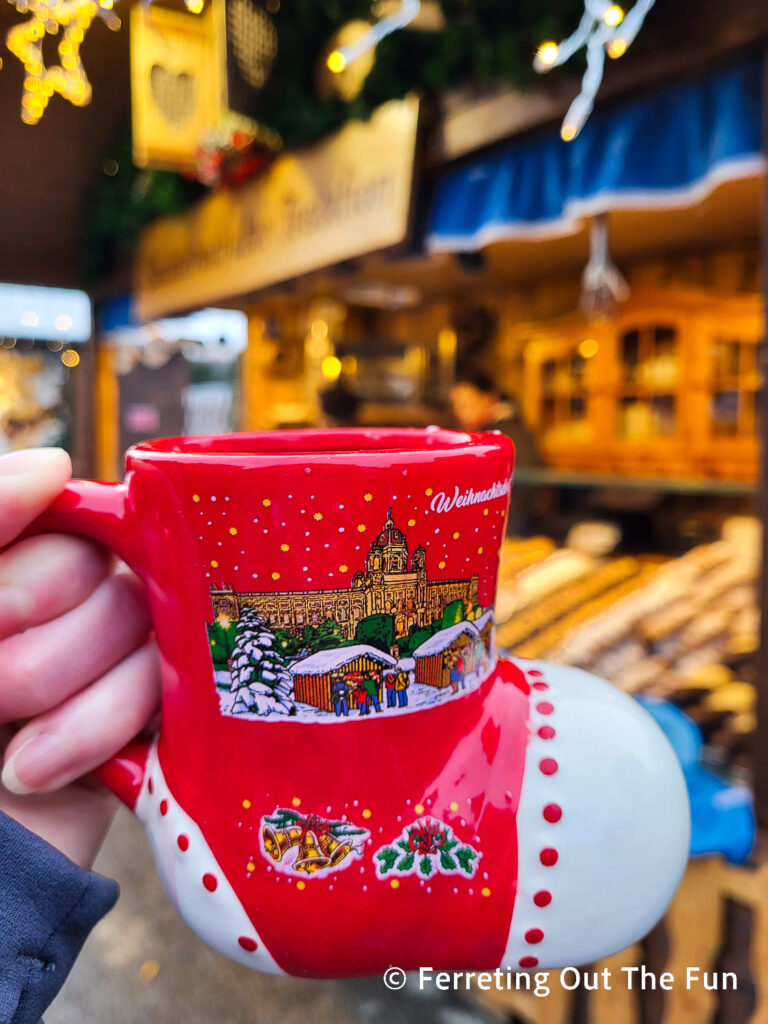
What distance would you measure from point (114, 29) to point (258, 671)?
112 centimetres

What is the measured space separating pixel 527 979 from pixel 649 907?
1.03 meters

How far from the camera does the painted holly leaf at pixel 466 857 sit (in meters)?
0.36

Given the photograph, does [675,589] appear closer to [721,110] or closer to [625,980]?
[625,980]

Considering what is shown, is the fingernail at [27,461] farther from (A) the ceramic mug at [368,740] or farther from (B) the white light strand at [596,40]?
(B) the white light strand at [596,40]

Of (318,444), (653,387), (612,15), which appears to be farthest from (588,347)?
(318,444)

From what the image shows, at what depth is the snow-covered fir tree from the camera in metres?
0.34

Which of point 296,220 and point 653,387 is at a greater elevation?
point 296,220

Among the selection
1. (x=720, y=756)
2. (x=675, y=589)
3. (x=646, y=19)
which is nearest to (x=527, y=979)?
(x=720, y=756)

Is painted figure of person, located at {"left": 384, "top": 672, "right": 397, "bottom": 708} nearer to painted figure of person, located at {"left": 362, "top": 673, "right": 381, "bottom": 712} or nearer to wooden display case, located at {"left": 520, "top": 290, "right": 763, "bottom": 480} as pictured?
painted figure of person, located at {"left": 362, "top": 673, "right": 381, "bottom": 712}

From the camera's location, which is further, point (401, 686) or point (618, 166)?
point (618, 166)

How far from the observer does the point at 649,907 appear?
0.36m

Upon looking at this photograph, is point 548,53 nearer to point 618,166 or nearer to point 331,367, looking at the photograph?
point 618,166

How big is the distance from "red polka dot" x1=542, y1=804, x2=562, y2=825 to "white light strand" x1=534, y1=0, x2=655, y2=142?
44.0 inches

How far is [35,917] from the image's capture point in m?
0.39
